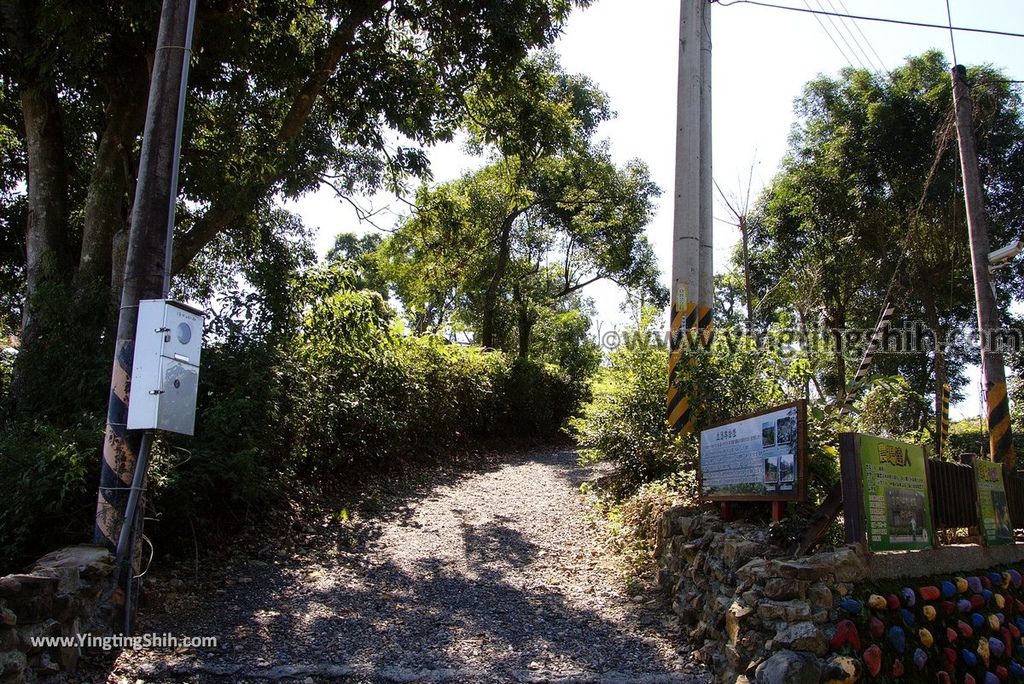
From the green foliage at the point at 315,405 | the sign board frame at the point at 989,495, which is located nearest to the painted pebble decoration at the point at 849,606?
the sign board frame at the point at 989,495

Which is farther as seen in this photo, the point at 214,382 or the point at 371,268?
the point at 371,268

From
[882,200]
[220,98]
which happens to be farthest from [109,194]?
[882,200]

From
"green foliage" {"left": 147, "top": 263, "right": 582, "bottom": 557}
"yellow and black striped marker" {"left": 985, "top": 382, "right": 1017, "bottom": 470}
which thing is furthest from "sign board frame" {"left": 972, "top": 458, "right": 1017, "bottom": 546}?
"green foliage" {"left": 147, "top": 263, "right": 582, "bottom": 557}

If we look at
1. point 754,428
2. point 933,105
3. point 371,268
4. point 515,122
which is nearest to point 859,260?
point 933,105

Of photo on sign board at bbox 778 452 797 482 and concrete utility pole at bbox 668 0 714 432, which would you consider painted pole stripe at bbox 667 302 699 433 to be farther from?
photo on sign board at bbox 778 452 797 482

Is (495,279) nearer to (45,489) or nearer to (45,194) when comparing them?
(45,194)

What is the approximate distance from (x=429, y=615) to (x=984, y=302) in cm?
952

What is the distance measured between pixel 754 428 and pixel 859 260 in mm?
18978

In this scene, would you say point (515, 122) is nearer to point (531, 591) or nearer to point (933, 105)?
point (531, 591)

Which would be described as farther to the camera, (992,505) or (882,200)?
(882,200)

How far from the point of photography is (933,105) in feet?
62.9

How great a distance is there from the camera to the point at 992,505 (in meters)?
6.56

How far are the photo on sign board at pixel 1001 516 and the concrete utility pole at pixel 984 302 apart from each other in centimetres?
314

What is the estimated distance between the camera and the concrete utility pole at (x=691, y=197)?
7.51 m
